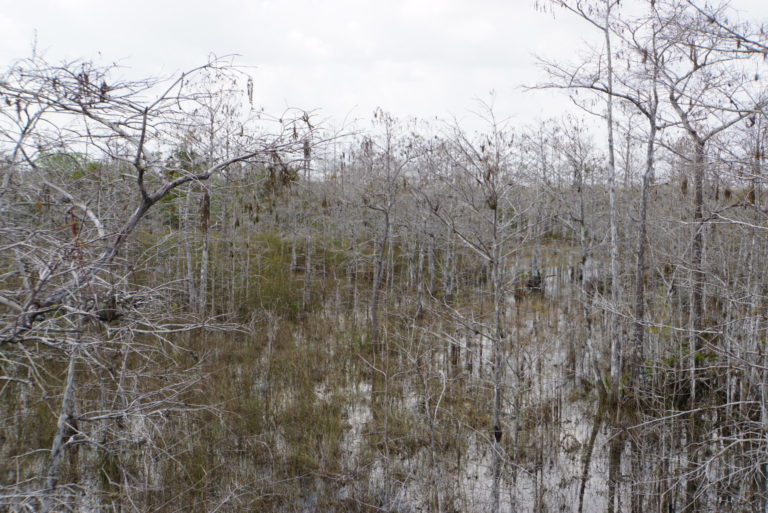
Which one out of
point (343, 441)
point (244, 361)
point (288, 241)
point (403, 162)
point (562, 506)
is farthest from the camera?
point (288, 241)

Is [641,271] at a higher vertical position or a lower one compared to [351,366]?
higher

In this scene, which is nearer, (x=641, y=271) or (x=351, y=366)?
(x=641, y=271)

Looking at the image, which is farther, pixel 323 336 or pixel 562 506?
pixel 323 336

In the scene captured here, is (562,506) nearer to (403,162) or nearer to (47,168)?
(47,168)

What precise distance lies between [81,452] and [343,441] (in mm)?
3948

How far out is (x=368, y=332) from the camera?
14.3 metres

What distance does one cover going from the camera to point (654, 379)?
9.43m

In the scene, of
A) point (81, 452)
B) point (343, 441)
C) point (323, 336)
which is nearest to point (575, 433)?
point (343, 441)

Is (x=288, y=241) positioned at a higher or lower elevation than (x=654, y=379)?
higher

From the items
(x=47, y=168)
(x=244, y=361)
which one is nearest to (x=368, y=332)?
(x=244, y=361)

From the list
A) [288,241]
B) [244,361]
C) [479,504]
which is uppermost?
[288,241]

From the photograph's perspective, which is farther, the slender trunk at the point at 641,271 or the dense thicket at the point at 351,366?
the slender trunk at the point at 641,271

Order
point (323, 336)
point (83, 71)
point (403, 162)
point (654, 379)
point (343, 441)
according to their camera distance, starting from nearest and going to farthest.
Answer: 1. point (83, 71)
2. point (343, 441)
3. point (654, 379)
4. point (403, 162)
5. point (323, 336)

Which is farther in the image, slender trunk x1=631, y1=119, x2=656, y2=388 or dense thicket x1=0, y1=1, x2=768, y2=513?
slender trunk x1=631, y1=119, x2=656, y2=388
